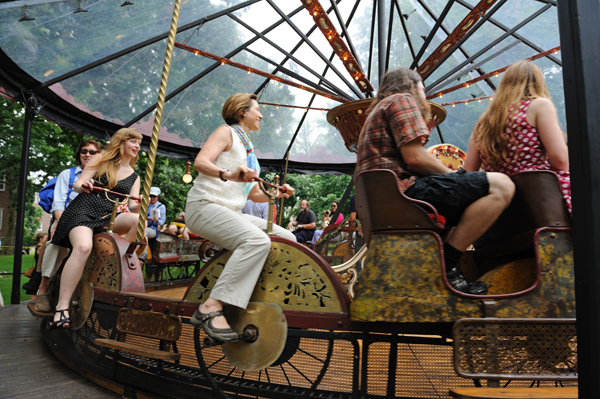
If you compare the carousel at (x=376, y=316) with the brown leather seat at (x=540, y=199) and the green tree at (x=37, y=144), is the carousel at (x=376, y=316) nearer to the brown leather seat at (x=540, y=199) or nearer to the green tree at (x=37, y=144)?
the brown leather seat at (x=540, y=199)

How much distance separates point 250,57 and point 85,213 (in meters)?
5.58

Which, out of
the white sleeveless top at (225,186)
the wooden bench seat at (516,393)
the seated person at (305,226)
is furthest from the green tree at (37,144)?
the wooden bench seat at (516,393)

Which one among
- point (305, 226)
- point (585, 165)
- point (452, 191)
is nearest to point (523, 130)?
point (452, 191)

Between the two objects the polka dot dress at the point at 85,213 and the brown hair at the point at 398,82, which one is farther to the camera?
the polka dot dress at the point at 85,213

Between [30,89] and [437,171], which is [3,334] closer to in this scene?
[30,89]

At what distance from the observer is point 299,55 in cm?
827

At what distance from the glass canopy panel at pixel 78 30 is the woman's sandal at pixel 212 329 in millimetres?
4307

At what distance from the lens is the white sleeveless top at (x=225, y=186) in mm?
2207

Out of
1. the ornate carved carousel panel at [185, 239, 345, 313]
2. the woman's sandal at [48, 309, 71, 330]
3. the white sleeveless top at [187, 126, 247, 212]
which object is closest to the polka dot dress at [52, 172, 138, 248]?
the woman's sandal at [48, 309, 71, 330]

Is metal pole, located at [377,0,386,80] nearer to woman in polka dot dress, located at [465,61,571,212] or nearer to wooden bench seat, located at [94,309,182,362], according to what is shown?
woman in polka dot dress, located at [465,61,571,212]

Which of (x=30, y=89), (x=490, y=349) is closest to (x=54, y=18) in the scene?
(x=30, y=89)

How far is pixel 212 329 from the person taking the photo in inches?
74.0

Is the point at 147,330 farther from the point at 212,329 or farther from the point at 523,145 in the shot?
the point at 523,145

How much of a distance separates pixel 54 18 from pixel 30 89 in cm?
118
